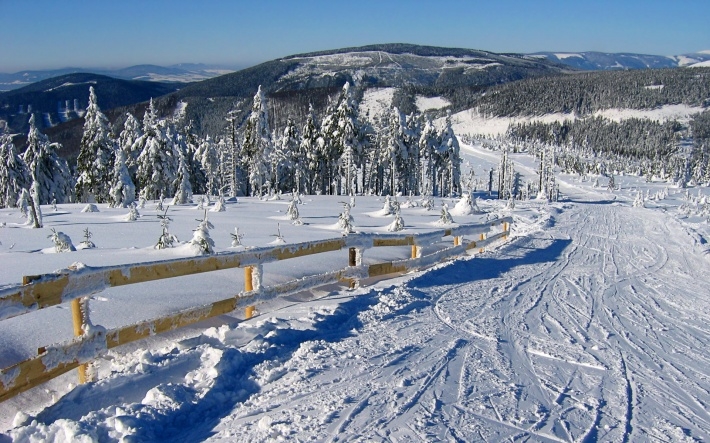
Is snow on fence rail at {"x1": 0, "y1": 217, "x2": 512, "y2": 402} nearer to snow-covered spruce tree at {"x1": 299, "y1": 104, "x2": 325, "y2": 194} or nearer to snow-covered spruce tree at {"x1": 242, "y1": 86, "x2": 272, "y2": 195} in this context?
snow-covered spruce tree at {"x1": 242, "y1": 86, "x2": 272, "y2": 195}

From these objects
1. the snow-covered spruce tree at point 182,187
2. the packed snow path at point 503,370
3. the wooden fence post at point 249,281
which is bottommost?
the snow-covered spruce tree at point 182,187

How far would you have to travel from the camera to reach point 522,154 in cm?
19700

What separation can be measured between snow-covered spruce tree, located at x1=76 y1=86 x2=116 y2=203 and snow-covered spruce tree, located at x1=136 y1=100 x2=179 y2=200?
2552 mm

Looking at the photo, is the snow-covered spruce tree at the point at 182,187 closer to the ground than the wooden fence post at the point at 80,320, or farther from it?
closer to the ground

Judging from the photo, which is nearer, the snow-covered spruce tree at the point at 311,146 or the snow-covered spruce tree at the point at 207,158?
the snow-covered spruce tree at the point at 311,146

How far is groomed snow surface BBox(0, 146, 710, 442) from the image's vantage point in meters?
3.52

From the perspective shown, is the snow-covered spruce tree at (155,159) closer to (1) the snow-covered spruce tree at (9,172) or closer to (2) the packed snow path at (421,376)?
(1) the snow-covered spruce tree at (9,172)

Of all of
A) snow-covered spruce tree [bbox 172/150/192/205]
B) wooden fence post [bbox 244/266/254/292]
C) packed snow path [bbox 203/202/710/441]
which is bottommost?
snow-covered spruce tree [bbox 172/150/192/205]

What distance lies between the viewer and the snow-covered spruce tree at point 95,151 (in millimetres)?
38500

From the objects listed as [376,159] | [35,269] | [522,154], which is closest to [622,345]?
[35,269]

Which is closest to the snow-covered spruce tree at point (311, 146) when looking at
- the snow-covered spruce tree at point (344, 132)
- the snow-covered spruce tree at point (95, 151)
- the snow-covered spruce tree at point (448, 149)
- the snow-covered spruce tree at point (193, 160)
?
the snow-covered spruce tree at point (344, 132)

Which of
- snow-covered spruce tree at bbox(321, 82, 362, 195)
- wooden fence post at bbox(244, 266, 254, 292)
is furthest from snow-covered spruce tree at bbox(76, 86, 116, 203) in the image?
wooden fence post at bbox(244, 266, 254, 292)

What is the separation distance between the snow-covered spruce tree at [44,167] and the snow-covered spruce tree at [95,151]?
285 centimetres

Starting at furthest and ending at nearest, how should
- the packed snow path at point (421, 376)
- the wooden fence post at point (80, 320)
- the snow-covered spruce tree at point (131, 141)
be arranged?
the snow-covered spruce tree at point (131, 141) < the wooden fence post at point (80, 320) < the packed snow path at point (421, 376)
